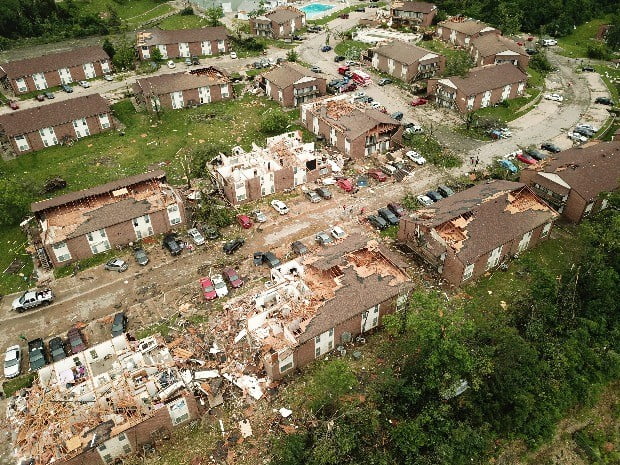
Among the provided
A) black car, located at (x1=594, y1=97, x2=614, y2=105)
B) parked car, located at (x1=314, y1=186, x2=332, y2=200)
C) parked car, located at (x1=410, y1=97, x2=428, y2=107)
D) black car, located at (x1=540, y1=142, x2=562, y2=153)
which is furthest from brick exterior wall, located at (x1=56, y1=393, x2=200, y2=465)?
black car, located at (x1=594, y1=97, x2=614, y2=105)

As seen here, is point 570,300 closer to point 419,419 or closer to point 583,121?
point 419,419

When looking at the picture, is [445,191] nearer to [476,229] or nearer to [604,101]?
[476,229]

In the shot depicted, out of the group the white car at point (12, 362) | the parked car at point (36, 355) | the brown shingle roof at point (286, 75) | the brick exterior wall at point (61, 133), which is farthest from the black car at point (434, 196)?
the brick exterior wall at point (61, 133)

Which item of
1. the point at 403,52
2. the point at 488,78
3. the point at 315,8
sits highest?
the point at 403,52

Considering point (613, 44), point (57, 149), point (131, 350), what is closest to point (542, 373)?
point (131, 350)

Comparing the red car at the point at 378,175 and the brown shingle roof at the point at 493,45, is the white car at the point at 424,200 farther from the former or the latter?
the brown shingle roof at the point at 493,45

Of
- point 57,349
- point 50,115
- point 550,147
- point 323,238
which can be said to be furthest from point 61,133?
point 550,147
